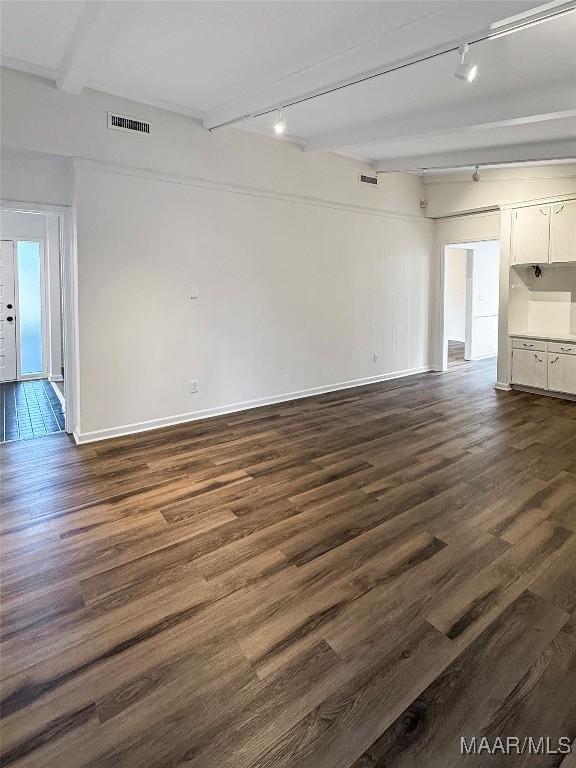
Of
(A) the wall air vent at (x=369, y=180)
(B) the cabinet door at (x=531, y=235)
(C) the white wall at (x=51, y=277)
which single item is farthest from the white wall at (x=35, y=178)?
(B) the cabinet door at (x=531, y=235)

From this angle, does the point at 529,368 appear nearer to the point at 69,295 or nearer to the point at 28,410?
the point at 69,295

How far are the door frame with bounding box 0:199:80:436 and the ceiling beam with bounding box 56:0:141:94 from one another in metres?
1.07

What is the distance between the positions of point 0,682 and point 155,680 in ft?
1.87

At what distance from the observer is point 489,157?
5.31 metres

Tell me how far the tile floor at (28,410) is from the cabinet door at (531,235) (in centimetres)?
601

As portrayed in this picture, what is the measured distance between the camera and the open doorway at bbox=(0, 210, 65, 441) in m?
7.11

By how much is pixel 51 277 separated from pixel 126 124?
13.2 feet

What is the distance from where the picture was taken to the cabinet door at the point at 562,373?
567cm

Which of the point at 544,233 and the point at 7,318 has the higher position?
the point at 544,233

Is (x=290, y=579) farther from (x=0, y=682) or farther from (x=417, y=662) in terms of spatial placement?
(x=0, y=682)

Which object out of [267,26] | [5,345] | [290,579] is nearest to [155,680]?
[290,579]

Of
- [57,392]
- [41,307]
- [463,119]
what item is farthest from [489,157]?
[41,307]

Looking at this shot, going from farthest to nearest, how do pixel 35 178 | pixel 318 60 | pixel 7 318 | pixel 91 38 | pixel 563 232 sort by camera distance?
pixel 7 318, pixel 563 232, pixel 35 178, pixel 318 60, pixel 91 38

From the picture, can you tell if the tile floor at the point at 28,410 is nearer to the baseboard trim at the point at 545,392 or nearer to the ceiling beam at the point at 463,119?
the ceiling beam at the point at 463,119
